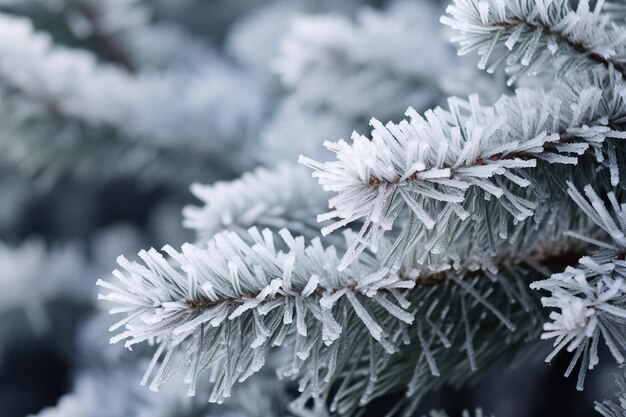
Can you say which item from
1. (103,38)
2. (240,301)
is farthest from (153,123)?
(240,301)

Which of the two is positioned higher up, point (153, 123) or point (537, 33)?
point (153, 123)

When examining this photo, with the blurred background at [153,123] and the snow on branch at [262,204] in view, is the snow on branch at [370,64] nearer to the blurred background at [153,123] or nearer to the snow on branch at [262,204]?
the blurred background at [153,123]

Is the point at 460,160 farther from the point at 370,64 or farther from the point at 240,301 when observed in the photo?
the point at 370,64

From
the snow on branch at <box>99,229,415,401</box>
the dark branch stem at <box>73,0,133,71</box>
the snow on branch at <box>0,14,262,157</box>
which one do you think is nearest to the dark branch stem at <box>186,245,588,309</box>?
A: the snow on branch at <box>99,229,415,401</box>

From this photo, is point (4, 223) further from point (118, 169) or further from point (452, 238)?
point (452, 238)

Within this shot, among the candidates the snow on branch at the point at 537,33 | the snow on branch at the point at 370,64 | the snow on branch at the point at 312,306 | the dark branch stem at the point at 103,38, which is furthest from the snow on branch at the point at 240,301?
the dark branch stem at the point at 103,38

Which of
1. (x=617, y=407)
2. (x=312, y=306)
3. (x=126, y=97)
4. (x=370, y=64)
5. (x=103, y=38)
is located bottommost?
(x=617, y=407)

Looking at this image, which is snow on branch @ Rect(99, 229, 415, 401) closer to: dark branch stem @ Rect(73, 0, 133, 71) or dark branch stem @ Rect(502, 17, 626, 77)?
dark branch stem @ Rect(502, 17, 626, 77)
